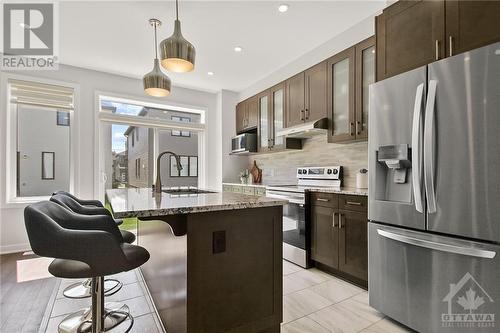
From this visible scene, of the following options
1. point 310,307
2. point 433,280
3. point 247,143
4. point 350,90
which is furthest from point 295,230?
point 247,143

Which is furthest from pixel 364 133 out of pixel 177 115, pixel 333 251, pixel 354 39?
pixel 177 115

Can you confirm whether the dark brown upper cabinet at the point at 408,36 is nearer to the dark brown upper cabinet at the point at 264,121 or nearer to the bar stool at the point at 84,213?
the dark brown upper cabinet at the point at 264,121

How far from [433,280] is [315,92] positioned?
249cm

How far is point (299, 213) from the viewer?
10.2 feet

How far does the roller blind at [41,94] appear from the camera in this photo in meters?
3.74

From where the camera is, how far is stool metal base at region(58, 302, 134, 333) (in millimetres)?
1768

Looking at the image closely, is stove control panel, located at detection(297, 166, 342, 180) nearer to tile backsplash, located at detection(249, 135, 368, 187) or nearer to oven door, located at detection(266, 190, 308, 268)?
tile backsplash, located at detection(249, 135, 368, 187)

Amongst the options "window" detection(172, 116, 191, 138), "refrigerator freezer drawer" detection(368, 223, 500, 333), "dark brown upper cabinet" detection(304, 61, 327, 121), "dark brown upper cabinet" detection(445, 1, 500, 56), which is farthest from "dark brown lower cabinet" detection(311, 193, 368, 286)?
"window" detection(172, 116, 191, 138)

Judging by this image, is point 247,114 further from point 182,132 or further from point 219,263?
point 219,263

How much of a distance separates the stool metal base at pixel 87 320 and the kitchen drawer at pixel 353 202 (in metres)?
2.14

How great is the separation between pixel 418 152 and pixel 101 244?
1.98 m

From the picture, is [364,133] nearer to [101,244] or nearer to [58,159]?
[101,244]

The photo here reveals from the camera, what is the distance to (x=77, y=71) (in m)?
4.09

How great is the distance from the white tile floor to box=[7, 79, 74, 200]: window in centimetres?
389
